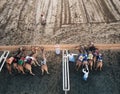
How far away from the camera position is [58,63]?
14039mm

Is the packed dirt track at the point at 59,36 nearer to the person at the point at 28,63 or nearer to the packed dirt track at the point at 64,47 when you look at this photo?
the packed dirt track at the point at 64,47

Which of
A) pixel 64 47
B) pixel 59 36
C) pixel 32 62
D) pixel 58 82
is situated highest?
pixel 59 36

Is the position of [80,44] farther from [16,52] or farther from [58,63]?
[16,52]

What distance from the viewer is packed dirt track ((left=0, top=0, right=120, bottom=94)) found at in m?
12.8

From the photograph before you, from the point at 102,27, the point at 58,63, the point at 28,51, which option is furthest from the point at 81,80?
the point at 102,27

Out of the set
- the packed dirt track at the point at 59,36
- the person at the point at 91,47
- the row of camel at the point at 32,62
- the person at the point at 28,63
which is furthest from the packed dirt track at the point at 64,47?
the person at the point at 28,63

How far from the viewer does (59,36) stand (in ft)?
52.6

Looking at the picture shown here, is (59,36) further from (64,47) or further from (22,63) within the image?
(22,63)

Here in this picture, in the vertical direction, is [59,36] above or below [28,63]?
above

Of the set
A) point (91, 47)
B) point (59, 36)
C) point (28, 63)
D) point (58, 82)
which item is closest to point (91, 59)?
point (91, 47)

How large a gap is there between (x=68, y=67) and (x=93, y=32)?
4.03m

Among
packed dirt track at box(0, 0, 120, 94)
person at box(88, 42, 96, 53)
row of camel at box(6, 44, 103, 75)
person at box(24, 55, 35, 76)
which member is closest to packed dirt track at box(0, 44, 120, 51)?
packed dirt track at box(0, 0, 120, 94)

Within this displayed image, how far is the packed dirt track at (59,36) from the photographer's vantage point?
12.8 metres

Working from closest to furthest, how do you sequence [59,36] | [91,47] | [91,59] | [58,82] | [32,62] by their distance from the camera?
[58,82] < [91,59] < [32,62] < [91,47] < [59,36]
